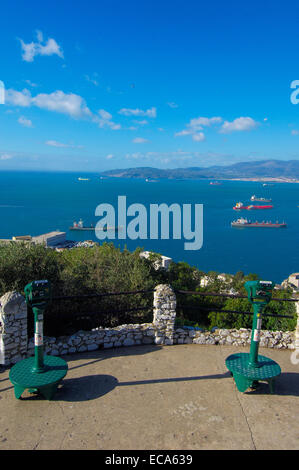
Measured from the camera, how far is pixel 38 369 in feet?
15.4

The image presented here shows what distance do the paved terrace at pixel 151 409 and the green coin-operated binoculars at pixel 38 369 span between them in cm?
24

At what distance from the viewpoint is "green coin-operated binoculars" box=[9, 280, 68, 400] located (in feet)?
14.8

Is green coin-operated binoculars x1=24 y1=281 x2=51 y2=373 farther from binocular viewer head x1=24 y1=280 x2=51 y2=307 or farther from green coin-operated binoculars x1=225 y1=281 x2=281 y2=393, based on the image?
green coin-operated binoculars x1=225 y1=281 x2=281 y2=393

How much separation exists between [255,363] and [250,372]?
0.22m

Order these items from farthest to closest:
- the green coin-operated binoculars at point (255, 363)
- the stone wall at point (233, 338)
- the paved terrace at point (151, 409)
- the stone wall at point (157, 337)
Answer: the stone wall at point (233, 338) → the stone wall at point (157, 337) → the green coin-operated binoculars at point (255, 363) → the paved terrace at point (151, 409)

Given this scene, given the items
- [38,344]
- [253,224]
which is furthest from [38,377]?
[253,224]

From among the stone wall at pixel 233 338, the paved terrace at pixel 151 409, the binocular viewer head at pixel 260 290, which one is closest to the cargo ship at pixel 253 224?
the stone wall at pixel 233 338

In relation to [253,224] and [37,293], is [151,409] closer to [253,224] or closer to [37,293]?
[37,293]

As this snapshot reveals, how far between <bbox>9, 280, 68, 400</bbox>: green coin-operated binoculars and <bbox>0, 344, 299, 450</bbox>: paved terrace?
0.24m

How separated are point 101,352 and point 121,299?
2.96 meters

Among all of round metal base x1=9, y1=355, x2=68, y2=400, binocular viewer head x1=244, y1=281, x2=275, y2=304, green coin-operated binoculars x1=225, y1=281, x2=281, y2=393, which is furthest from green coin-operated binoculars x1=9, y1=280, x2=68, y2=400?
binocular viewer head x1=244, y1=281, x2=275, y2=304

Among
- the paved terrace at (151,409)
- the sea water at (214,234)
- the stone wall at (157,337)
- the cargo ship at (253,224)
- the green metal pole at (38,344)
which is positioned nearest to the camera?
the paved terrace at (151,409)

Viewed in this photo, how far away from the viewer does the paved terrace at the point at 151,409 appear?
391 centimetres

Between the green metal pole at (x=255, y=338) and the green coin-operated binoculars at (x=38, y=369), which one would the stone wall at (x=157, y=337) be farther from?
the green metal pole at (x=255, y=338)
